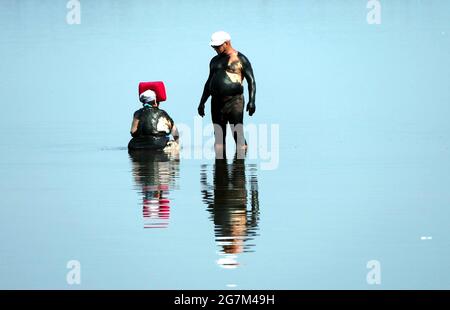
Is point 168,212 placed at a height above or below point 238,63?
below

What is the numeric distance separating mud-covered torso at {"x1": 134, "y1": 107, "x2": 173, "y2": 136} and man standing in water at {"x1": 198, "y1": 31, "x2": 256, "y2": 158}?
2.26 feet

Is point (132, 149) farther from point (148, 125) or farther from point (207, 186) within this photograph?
point (207, 186)

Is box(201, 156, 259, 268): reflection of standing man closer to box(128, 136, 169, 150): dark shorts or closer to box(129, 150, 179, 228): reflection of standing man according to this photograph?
box(129, 150, 179, 228): reflection of standing man

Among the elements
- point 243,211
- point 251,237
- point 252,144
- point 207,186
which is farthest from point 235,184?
point 252,144

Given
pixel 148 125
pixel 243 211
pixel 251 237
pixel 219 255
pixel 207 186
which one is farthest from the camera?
pixel 148 125

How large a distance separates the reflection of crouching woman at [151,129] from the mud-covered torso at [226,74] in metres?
0.77

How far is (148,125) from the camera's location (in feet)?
61.0

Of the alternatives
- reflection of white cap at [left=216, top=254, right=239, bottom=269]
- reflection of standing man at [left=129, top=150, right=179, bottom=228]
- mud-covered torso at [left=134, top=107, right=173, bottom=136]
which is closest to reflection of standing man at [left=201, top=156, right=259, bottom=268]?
reflection of white cap at [left=216, top=254, right=239, bottom=269]

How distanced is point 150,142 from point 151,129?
0.61ft

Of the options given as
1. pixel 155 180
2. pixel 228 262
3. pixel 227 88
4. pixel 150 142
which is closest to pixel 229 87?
pixel 227 88

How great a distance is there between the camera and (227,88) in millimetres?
18625

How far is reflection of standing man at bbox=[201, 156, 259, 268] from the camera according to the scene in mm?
10709

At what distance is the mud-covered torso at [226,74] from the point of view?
18578 millimetres

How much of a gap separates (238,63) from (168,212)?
6398 millimetres
